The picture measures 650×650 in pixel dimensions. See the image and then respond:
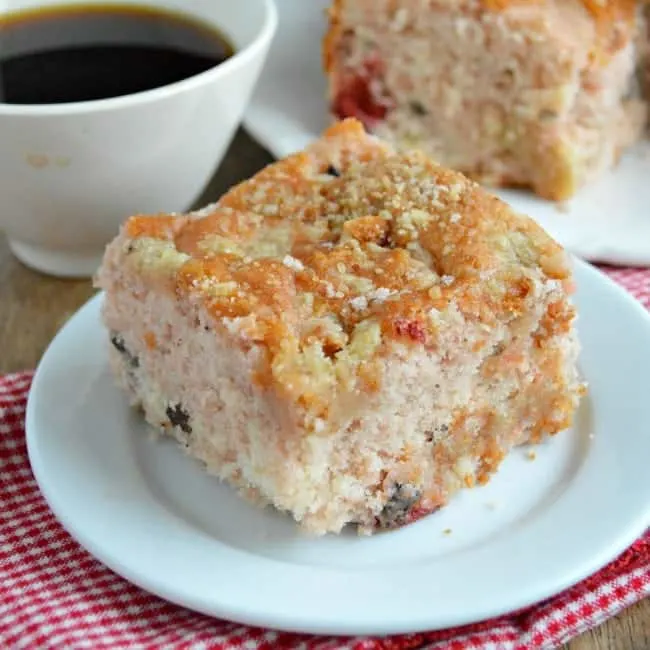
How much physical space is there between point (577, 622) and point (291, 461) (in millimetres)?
485

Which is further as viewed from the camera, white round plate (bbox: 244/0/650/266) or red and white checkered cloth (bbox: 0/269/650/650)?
white round plate (bbox: 244/0/650/266)

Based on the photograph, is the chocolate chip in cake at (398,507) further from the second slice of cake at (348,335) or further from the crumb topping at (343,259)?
the crumb topping at (343,259)

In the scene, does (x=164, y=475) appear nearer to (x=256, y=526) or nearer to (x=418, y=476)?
(x=256, y=526)

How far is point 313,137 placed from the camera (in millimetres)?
2898

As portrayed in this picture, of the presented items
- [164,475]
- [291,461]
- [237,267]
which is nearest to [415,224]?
[237,267]

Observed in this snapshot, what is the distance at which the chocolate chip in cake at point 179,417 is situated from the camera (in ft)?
5.98

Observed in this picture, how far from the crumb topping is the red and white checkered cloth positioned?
14.1 inches

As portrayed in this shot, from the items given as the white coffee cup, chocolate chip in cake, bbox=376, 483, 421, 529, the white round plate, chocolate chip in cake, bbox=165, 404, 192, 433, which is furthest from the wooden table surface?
chocolate chip in cake, bbox=376, 483, 421, 529

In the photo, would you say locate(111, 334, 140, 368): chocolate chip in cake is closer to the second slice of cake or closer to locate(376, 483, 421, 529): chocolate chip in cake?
the second slice of cake

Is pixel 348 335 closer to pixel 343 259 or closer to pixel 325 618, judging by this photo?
pixel 343 259

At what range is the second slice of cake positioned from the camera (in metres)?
1.56

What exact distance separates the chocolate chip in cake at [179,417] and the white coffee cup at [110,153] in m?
0.70

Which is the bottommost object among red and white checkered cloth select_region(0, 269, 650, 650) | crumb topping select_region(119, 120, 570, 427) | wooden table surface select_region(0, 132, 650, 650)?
wooden table surface select_region(0, 132, 650, 650)

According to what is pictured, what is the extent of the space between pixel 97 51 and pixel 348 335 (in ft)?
4.46
